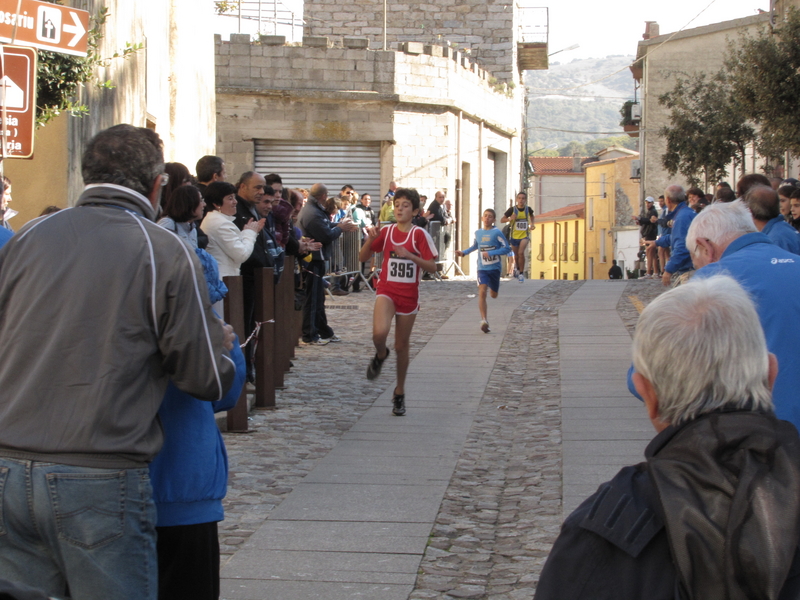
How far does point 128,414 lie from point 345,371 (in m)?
7.71

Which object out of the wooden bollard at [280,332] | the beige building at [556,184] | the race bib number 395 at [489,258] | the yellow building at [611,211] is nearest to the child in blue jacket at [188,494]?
the wooden bollard at [280,332]

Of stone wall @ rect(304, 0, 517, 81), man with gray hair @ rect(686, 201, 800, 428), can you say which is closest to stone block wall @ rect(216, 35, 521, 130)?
stone wall @ rect(304, 0, 517, 81)

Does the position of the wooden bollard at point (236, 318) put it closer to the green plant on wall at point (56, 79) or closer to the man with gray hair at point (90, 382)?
the green plant on wall at point (56, 79)

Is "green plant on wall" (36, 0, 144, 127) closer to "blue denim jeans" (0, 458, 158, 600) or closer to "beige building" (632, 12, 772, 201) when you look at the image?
"blue denim jeans" (0, 458, 158, 600)

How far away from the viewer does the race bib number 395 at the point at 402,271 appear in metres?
7.99

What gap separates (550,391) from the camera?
9070mm

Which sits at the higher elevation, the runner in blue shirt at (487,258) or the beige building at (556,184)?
the beige building at (556,184)

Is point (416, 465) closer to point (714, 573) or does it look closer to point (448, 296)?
point (714, 573)

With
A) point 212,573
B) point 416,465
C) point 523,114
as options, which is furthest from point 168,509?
point 523,114

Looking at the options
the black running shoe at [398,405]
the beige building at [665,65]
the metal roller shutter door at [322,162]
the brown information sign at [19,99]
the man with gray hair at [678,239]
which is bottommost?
the black running shoe at [398,405]

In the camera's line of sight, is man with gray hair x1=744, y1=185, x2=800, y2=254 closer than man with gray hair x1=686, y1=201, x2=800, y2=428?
No

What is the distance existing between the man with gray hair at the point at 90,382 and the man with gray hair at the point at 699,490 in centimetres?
123

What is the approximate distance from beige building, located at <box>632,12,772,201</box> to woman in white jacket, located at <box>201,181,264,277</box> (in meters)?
32.5

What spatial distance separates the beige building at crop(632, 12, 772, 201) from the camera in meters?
38.1
